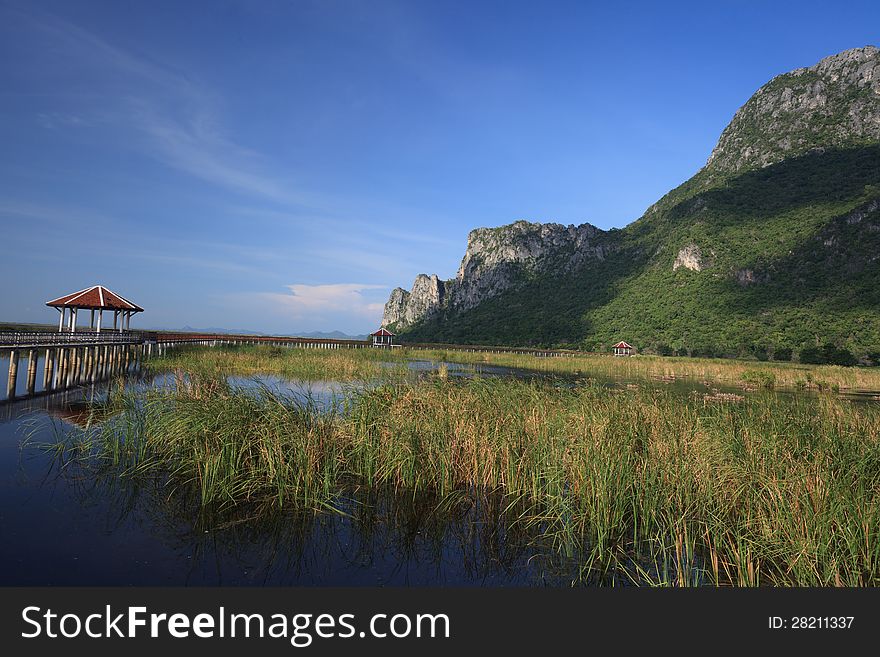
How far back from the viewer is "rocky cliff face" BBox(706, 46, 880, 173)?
108688 mm

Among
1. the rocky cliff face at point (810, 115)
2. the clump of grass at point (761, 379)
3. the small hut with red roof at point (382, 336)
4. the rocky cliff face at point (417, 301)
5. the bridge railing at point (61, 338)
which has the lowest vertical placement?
the clump of grass at point (761, 379)

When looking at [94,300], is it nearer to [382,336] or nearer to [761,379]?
[382,336]

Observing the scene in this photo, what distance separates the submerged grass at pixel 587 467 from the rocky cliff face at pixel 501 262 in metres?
137

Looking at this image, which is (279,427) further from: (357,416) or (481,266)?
(481,266)

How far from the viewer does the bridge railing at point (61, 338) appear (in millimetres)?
22237

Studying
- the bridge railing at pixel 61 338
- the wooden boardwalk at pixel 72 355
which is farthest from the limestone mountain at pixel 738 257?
the bridge railing at pixel 61 338

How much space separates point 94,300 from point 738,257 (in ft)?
319

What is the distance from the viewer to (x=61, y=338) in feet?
89.7

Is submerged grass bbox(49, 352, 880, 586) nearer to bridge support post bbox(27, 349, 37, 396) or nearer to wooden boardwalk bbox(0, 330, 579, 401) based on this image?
bridge support post bbox(27, 349, 37, 396)

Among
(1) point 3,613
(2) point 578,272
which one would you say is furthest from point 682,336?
(1) point 3,613

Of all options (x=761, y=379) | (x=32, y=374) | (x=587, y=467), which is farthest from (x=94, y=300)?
(x=761, y=379)

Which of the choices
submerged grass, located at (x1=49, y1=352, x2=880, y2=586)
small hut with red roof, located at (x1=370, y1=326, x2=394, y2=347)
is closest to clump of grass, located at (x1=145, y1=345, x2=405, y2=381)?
submerged grass, located at (x1=49, y1=352, x2=880, y2=586)

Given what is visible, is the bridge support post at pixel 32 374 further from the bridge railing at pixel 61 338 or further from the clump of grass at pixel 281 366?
the clump of grass at pixel 281 366

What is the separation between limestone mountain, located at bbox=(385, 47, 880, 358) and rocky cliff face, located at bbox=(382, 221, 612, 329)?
62 centimetres
